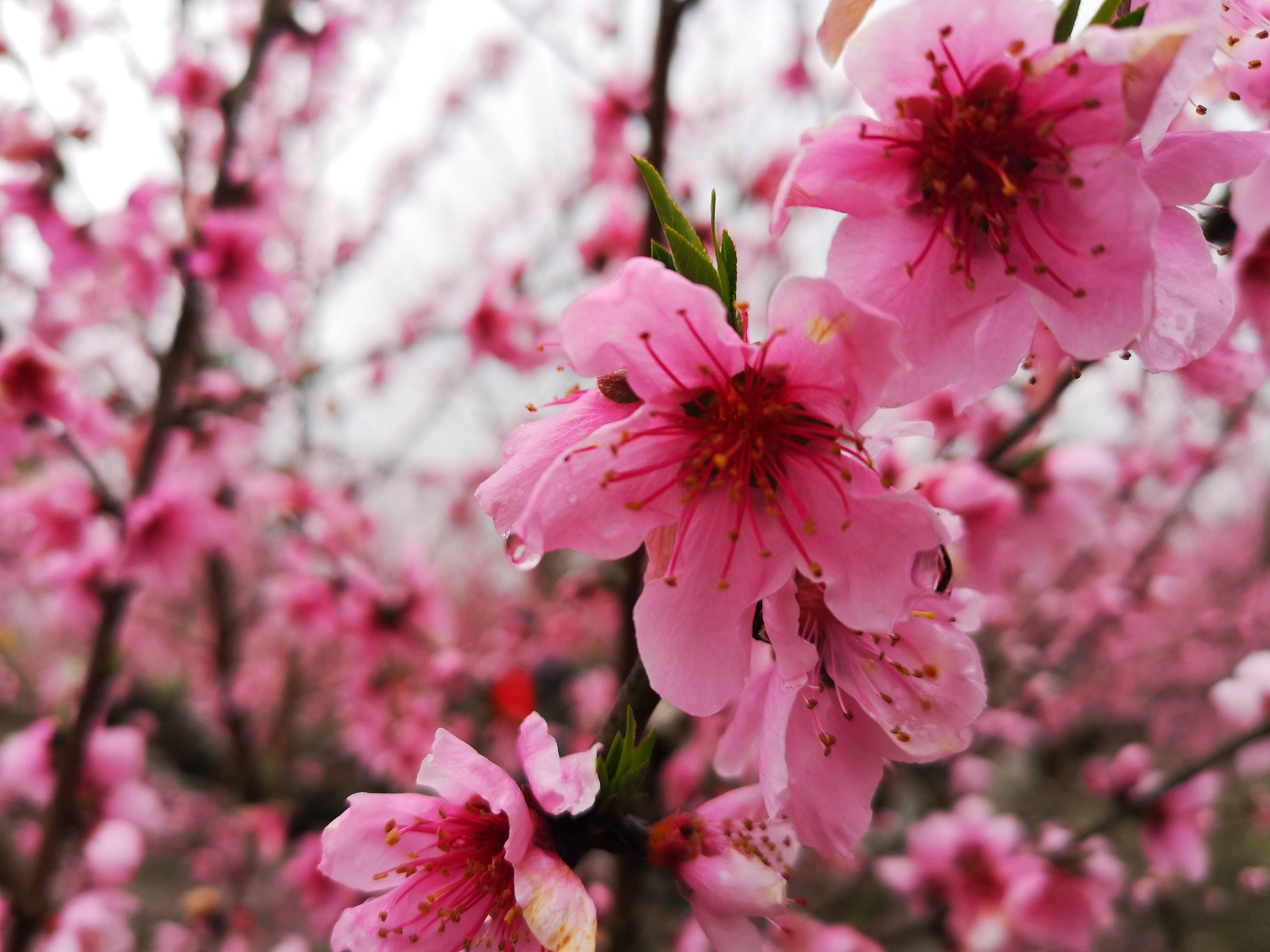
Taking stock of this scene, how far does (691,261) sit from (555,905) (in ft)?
1.68

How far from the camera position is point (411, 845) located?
0.68 m

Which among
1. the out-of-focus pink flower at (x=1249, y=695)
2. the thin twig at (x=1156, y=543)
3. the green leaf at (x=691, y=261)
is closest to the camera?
the green leaf at (x=691, y=261)

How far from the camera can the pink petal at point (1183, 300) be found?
22.5 inches

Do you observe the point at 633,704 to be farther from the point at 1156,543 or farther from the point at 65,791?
the point at 1156,543

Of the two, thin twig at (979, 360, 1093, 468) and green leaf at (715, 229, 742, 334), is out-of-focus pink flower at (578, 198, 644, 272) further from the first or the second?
green leaf at (715, 229, 742, 334)

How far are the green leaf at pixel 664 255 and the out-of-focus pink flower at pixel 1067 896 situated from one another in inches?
85.4

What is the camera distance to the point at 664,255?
61 centimetres

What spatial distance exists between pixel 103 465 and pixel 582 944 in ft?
9.59

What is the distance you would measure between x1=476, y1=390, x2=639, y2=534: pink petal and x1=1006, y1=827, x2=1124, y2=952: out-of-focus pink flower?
83.7 inches

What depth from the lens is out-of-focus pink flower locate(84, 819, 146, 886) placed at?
186 centimetres

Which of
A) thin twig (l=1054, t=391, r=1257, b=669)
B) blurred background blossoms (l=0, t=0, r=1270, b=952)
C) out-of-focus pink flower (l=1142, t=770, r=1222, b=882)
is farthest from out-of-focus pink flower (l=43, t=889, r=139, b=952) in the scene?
thin twig (l=1054, t=391, r=1257, b=669)

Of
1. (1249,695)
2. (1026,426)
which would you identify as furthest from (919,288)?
(1249,695)

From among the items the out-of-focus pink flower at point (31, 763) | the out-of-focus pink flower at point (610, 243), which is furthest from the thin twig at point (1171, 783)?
the out-of-focus pink flower at point (31, 763)

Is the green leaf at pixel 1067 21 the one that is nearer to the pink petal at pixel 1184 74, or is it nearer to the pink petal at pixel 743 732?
the pink petal at pixel 1184 74
